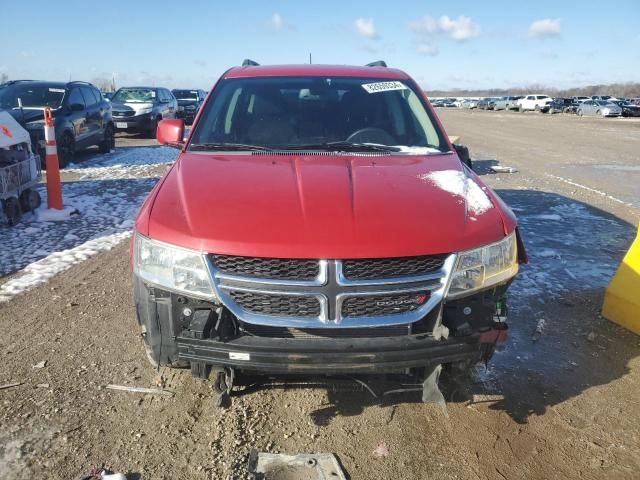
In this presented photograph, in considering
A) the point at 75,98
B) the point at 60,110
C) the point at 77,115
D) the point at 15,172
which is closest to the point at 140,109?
the point at 75,98

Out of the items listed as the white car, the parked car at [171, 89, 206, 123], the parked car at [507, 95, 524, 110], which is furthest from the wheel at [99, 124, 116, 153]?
the parked car at [507, 95, 524, 110]

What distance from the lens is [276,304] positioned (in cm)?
248

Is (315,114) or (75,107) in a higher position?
(315,114)

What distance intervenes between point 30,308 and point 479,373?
3473 mm

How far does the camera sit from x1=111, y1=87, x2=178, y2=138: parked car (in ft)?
56.1

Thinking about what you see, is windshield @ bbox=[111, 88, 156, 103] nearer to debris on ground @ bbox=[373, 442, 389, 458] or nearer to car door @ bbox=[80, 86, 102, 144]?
car door @ bbox=[80, 86, 102, 144]

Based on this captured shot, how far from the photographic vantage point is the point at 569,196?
900cm

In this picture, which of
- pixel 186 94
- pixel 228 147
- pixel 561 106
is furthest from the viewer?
pixel 561 106

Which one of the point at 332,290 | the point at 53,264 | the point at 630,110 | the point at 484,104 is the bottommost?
the point at 53,264

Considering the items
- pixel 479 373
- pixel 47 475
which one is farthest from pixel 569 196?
pixel 47 475

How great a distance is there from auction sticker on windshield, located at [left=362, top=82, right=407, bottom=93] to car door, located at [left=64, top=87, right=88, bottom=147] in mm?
8973

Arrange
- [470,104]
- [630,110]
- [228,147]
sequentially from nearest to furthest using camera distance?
1. [228,147]
2. [630,110]
3. [470,104]

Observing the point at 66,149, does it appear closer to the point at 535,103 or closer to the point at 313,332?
the point at 313,332

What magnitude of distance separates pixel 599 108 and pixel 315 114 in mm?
45888
